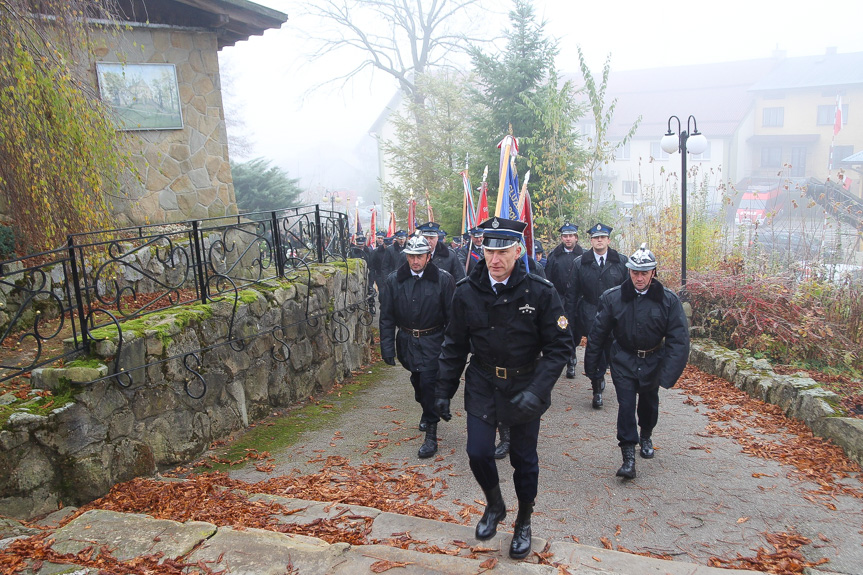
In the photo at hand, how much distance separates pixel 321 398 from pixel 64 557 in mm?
4689

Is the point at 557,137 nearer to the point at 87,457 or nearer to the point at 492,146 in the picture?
the point at 492,146

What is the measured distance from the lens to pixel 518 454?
379 centimetres

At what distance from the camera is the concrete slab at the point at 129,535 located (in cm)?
352

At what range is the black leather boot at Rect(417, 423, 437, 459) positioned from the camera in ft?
18.9

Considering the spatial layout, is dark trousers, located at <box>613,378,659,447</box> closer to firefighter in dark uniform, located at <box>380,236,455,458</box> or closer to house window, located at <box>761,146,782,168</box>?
firefighter in dark uniform, located at <box>380,236,455,458</box>

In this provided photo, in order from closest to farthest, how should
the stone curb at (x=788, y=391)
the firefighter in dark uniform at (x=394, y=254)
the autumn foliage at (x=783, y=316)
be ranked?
the stone curb at (x=788, y=391) < the autumn foliage at (x=783, y=316) < the firefighter in dark uniform at (x=394, y=254)

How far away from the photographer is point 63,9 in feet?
20.5

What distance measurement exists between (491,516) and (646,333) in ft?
7.15

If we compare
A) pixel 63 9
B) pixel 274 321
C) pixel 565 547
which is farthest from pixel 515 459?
pixel 63 9

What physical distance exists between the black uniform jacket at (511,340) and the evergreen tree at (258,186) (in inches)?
707

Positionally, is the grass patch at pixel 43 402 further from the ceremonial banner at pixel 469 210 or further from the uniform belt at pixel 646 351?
the ceremonial banner at pixel 469 210

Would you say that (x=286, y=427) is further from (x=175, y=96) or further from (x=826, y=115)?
(x=826, y=115)

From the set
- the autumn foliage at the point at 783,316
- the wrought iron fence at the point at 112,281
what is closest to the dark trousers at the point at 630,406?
the autumn foliage at the point at 783,316

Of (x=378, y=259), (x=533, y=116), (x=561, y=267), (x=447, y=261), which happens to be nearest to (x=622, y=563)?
(x=447, y=261)
